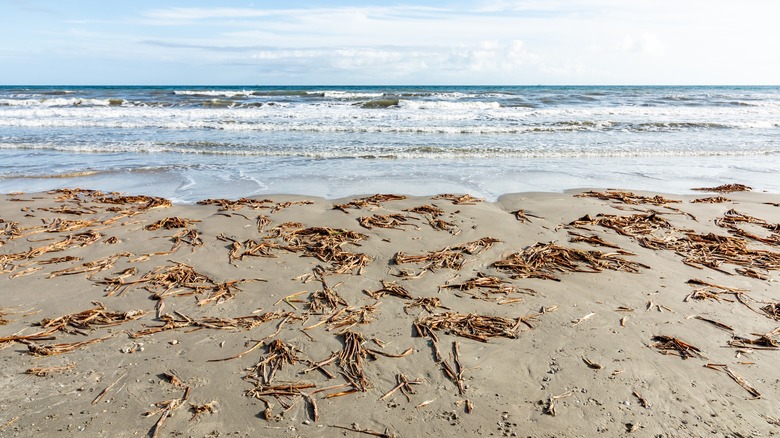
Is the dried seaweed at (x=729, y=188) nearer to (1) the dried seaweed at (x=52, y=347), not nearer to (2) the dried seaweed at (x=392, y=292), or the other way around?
(2) the dried seaweed at (x=392, y=292)

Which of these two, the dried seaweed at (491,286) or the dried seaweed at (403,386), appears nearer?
the dried seaweed at (403,386)

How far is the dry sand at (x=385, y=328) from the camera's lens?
257 centimetres

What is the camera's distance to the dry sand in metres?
2.57

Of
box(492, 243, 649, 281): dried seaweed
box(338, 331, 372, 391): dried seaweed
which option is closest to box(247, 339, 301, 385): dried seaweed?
box(338, 331, 372, 391): dried seaweed

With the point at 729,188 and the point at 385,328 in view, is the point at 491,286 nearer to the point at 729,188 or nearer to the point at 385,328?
the point at 385,328

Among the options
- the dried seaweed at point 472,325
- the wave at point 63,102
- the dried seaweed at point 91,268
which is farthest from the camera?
the wave at point 63,102

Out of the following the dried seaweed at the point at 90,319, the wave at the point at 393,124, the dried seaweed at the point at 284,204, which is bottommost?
the dried seaweed at the point at 90,319

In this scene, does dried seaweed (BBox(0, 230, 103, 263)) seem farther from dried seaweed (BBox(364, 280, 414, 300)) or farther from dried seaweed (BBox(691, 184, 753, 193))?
dried seaweed (BBox(691, 184, 753, 193))

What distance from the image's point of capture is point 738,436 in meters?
2.44

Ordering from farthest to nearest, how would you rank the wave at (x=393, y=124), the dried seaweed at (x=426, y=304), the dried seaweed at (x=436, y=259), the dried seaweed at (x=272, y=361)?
the wave at (x=393, y=124)
the dried seaweed at (x=436, y=259)
the dried seaweed at (x=426, y=304)
the dried seaweed at (x=272, y=361)

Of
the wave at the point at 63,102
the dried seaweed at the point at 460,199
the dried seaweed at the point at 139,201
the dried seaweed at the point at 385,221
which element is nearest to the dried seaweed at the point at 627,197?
the dried seaweed at the point at 460,199

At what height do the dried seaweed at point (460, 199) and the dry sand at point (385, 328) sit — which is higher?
the dried seaweed at point (460, 199)

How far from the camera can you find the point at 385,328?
3.45m

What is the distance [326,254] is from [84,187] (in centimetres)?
572
